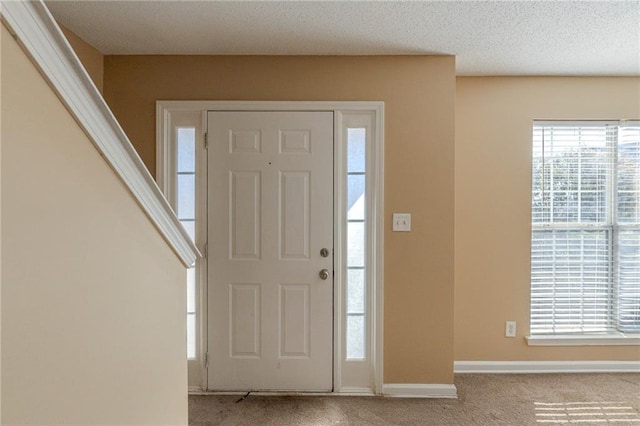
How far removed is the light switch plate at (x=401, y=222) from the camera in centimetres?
296

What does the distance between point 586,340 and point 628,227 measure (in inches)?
38.5

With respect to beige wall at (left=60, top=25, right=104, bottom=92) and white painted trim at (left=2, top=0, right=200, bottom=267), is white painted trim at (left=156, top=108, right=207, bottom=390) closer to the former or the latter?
beige wall at (left=60, top=25, right=104, bottom=92)

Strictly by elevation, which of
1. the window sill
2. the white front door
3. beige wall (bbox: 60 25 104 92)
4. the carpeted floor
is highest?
beige wall (bbox: 60 25 104 92)

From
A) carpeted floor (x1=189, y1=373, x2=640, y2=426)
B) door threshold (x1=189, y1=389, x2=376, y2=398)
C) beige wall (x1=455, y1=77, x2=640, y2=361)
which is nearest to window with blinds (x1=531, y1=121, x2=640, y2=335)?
beige wall (x1=455, y1=77, x2=640, y2=361)

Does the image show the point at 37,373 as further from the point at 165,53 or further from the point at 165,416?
the point at 165,53

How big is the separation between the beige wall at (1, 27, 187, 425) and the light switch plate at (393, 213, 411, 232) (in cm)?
188

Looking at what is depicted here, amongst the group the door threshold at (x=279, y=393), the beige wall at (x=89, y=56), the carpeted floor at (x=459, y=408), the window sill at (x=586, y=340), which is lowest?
the carpeted floor at (x=459, y=408)

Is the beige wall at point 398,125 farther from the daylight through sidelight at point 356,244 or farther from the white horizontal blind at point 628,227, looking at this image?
the white horizontal blind at point 628,227

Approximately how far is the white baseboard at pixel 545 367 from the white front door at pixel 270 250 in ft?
4.14

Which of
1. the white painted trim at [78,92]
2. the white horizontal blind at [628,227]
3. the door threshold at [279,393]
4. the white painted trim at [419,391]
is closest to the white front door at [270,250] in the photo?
the door threshold at [279,393]

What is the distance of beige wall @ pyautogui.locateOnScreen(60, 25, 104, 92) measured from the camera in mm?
2553

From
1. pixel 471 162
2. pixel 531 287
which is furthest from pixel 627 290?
pixel 471 162

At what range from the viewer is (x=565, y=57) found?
2.97 m

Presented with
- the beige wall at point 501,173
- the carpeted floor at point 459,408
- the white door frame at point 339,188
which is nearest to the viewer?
the carpeted floor at point 459,408
